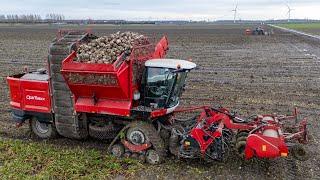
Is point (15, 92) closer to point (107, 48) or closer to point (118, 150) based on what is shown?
point (107, 48)

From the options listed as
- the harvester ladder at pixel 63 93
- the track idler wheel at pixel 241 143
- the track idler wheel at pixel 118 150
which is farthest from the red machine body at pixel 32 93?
the track idler wheel at pixel 241 143

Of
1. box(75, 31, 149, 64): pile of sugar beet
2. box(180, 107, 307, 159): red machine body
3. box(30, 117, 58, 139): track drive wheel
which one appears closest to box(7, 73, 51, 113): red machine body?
box(30, 117, 58, 139): track drive wheel

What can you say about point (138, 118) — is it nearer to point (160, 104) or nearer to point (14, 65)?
point (160, 104)

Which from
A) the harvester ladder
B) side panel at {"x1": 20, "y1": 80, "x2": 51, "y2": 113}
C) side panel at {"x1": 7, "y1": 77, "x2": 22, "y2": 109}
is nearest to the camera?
the harvester ladder

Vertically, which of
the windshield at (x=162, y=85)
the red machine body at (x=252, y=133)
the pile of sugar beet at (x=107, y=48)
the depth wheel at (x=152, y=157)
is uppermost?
the pile of sugar beet at (x=107, y=48)

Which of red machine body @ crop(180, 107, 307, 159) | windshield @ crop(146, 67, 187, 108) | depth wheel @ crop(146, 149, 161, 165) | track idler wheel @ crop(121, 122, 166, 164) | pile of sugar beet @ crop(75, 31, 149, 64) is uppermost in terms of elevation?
pile of sugar beet @ crop(75, 31, 149, 64)

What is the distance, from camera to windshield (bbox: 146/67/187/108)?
10.4 meters

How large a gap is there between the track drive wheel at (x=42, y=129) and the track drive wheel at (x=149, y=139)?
8.83 feet

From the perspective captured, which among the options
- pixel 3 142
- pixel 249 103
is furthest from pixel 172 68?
pixel 249 103

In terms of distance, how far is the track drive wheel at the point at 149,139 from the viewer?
1034cm

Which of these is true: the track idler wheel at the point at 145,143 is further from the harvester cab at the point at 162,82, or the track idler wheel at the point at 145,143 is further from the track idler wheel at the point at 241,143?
the track idler wheel at the point at 241,143

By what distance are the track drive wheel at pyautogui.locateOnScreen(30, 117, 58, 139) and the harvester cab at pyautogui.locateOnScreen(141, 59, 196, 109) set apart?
118 inches

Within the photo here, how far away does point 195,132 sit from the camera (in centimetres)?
987

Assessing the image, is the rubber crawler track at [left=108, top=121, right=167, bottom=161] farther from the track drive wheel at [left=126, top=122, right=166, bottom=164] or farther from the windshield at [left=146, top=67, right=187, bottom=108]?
the windshield at [left=146, top=67, right=187, bottom=108]
